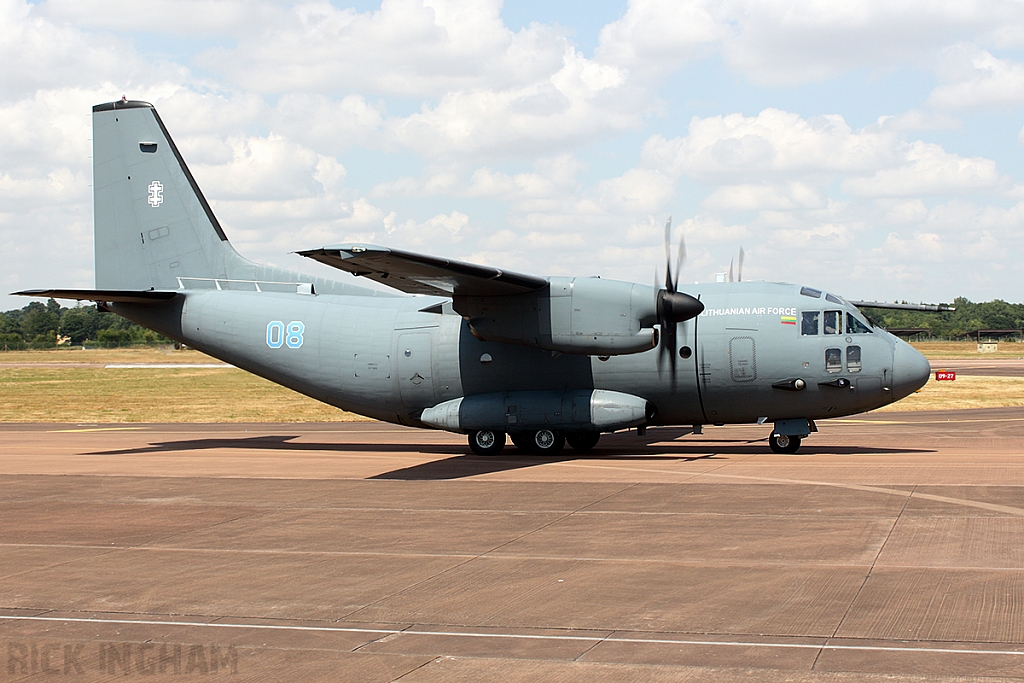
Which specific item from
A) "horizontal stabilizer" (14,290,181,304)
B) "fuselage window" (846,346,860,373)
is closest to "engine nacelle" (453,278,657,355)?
"fuselage window" (846,346,860,373)

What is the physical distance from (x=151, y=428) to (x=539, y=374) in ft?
59.1

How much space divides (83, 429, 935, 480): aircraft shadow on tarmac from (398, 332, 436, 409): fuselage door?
5.49ft

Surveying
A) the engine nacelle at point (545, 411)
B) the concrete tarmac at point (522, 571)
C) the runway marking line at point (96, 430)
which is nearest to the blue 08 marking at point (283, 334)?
the engine nacelle at point (545, 411)

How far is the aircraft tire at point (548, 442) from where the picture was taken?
24.1m

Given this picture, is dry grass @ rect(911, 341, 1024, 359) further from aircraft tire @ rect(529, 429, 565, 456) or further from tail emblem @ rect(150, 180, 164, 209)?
tail emblem @ rect(150, 180, 164, 209)

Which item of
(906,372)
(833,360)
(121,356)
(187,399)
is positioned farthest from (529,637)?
(121,356)

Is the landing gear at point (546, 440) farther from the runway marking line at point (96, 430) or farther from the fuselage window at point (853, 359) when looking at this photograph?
the runway marking line at point (96, 430)

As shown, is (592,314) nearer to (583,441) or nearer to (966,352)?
(583,441)

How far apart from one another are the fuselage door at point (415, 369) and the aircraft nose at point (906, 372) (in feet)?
36.6

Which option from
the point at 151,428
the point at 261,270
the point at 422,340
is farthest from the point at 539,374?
the point at 151,428

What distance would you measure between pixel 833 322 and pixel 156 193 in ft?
61.2

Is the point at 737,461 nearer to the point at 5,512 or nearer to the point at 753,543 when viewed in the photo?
the point at 753,543

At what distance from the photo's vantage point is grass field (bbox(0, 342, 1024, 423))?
41781 mm

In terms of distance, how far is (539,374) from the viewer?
2398 centimetres
